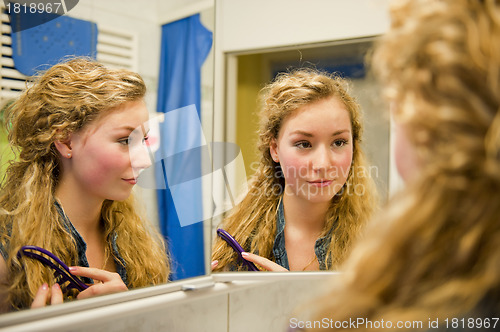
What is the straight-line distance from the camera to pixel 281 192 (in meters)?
1.71

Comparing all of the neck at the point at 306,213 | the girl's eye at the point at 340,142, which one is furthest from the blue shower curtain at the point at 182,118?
the girl's eye at the point at 340,142

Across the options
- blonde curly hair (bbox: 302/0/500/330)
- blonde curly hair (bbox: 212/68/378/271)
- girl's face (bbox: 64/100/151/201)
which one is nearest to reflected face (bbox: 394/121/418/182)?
blonde curly hair (bbox: 302/0/500/330)

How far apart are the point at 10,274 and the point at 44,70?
0.47m

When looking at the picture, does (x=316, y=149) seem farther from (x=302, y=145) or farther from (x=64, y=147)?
(x=64, y=147)

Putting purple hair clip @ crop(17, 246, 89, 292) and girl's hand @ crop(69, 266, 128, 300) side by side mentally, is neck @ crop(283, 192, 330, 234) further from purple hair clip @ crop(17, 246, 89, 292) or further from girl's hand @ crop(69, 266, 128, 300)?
purple hair clip @ crop(17, 246, 89, 292)

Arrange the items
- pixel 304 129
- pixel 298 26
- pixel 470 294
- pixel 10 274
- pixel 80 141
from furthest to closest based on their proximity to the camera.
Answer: pixel 298 26, pixel 304 129, pixel 80 141, pixel 10 274, pixel 470 294

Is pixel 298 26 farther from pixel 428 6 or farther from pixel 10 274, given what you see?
pixel 10 274

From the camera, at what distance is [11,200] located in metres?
1.10

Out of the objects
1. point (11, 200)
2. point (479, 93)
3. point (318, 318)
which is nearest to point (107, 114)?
point (11, 200)

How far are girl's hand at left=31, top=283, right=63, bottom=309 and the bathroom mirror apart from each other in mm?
311

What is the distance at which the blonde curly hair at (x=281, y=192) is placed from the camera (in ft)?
5.51

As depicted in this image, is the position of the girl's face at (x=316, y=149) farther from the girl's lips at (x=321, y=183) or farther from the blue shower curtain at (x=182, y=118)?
the blue shower curtain at (x=182, y=118)

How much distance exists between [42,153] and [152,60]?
443 mm

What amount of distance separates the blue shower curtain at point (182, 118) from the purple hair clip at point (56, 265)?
338 millimetres
